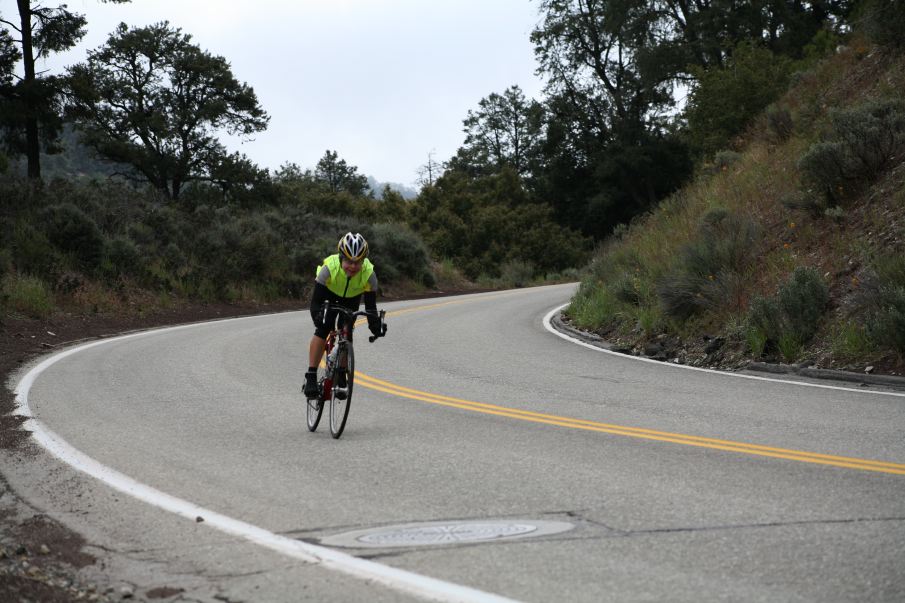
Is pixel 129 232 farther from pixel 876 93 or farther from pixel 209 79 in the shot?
pixel 876 93

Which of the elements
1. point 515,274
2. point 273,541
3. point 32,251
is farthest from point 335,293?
point 515,274

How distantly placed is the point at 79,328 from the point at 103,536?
1572cm

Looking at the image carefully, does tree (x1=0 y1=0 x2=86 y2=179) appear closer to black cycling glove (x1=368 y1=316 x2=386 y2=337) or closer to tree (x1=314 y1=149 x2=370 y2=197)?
black cycling glove (x1=368 y1=316 x2=386 y2=337)

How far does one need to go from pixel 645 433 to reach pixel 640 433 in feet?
0.14

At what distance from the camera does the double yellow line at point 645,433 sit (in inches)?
272

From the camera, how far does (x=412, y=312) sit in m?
24.4

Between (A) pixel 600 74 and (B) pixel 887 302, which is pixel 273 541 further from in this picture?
(A) pixel 600 74

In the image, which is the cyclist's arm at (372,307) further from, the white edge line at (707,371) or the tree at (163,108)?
the tree at (163,108)

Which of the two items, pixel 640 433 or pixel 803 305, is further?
pixel 803 305

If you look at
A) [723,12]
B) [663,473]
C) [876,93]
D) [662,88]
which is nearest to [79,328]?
[663,473]

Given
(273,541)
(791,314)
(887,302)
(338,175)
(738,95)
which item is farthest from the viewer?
(338,175)

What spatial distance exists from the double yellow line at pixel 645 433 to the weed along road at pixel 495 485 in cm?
4

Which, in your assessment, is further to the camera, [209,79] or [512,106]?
[512,106]

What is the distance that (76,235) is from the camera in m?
25.3
